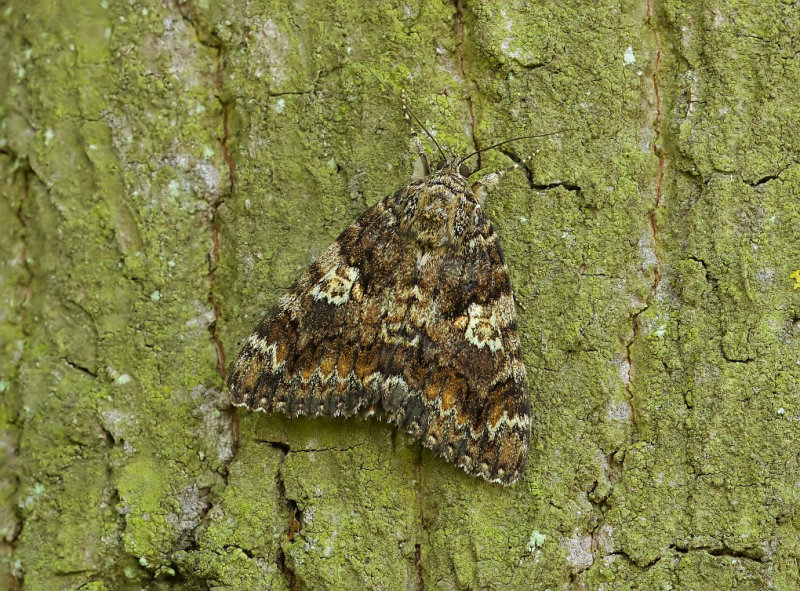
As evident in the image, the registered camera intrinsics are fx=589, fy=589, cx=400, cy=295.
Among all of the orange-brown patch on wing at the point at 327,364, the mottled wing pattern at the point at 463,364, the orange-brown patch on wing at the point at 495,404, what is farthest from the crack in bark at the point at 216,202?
the orange-brown patch on wing at the point at 495,404

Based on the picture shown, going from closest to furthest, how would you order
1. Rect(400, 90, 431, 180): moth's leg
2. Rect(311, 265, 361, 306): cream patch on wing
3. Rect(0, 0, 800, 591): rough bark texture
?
1. Rect(0, 0, 800, 591): rough bark texture
2. Rect(400, 90, 431, 180): moth's leg
3. Rect(311, 265, 361, 306): cream patch on wing

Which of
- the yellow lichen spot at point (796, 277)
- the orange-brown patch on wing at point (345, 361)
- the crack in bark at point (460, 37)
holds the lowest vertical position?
the orange-brown patch on wing at point (345, 361)

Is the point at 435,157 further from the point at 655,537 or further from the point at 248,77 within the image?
the point at 655,537

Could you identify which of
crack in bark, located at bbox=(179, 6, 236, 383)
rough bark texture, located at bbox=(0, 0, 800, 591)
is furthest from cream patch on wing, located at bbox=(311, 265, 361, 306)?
crack in bark, located at bbox=(179, 6, 236, 383)

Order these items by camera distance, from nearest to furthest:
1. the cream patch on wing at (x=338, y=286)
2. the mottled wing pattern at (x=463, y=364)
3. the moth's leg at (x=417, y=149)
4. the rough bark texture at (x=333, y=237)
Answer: the rough bark texture at (x=333, y=237) < the mottled wing pattern at (x=463, y=364) < the moth's leg at (x=417, y=149) < the cream patch on wing at (x=338, y=286)

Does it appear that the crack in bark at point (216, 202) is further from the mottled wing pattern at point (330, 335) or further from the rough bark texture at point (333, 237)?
the mottled wing pattern at point (330, 335)

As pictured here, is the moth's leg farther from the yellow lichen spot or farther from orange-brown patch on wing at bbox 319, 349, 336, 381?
the yellow lichen spot
